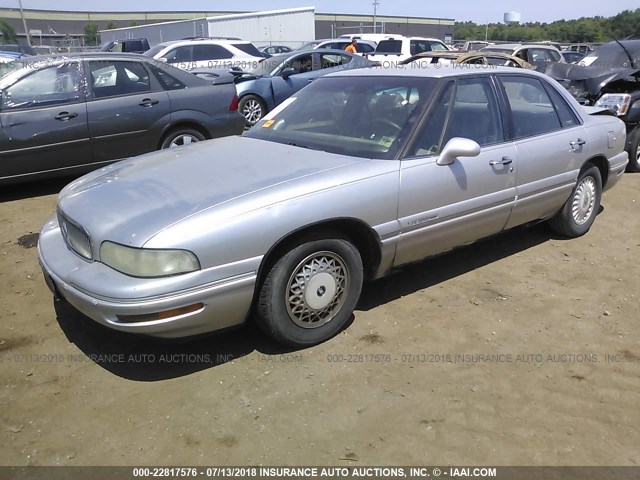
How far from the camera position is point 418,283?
4.34 metres

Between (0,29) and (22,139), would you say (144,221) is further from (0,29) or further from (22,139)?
(0,29)

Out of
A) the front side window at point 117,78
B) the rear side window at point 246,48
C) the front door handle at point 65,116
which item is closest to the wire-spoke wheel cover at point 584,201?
the front side window at point 117,78

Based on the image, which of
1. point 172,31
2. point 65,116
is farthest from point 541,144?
point 172,31

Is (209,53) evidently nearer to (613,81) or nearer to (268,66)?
(268,66)

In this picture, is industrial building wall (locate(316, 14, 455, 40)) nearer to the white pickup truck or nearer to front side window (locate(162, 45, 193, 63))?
the white pickup truck

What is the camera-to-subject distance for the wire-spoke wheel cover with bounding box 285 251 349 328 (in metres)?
3.25

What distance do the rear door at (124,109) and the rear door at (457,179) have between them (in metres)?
4.04

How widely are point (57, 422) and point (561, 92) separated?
456cm

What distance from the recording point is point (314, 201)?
10.4ft

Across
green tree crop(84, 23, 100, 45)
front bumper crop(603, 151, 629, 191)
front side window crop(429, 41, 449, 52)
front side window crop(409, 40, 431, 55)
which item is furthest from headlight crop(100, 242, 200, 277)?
green tree crop(84, 23, 100, 45)

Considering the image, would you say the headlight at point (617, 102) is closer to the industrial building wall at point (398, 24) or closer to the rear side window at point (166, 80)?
the rear side window at point (166, 80)

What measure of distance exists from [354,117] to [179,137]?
3.64 m

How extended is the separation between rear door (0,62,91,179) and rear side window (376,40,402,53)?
15.7 m

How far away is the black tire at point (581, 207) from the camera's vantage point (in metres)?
5.04
